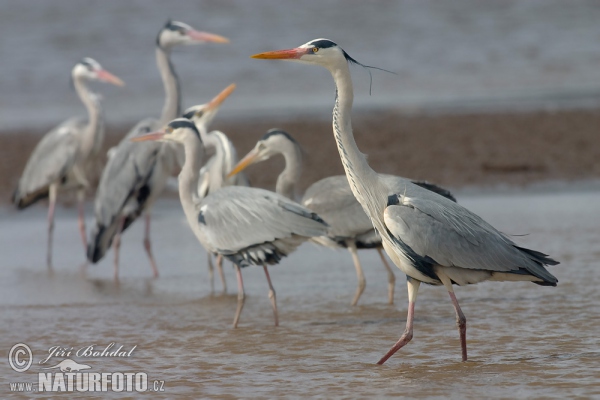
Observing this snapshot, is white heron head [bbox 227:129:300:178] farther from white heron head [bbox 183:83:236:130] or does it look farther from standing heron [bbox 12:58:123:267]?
standing heron [bbox 12:58:123:267]

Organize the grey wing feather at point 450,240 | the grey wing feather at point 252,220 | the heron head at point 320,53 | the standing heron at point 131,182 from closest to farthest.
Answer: the grey wing feather at point 450,240 < the heron head at point 320,53 < the grey wing feather at point 252,220 < the standing heron at point 131,182

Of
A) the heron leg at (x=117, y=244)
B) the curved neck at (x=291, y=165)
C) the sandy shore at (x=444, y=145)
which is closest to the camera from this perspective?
the curved neck at (x=291, y=165)

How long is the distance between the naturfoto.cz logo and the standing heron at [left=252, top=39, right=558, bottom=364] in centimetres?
143

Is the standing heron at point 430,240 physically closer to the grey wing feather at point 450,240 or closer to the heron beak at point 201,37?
the grey wing feather at point 450,240

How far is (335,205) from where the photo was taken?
7969mm

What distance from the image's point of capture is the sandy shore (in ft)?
42.3

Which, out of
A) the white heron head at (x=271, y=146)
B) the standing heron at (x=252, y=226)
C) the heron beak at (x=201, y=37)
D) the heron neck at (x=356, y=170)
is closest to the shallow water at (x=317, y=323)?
the standing heron at (x=252, y=226)

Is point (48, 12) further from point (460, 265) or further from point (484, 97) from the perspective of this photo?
point (460, 265)

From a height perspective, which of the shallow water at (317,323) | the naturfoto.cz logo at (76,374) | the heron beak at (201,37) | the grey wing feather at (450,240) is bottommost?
the naturfoto.cz logo at (76,374)

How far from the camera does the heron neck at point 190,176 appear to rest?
7.61 meters

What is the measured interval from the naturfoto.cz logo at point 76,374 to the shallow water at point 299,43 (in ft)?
36.8

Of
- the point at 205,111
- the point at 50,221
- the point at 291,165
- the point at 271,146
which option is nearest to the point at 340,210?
the point at 291,165

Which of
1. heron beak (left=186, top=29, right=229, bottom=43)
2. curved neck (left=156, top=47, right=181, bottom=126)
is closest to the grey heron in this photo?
curved neck (left=156, top=47, right=181, bottom=126)

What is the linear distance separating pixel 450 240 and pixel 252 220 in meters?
1.77
